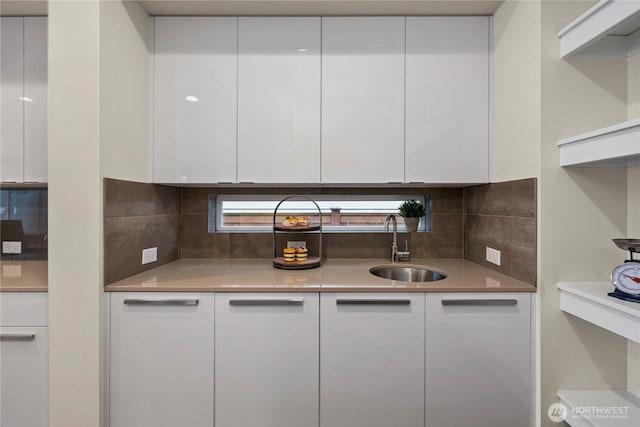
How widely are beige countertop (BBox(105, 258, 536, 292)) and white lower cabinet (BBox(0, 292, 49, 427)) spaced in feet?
1.25

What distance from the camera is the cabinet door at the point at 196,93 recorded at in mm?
1964

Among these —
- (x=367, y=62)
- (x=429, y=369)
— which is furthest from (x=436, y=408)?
(x=367, y=62)

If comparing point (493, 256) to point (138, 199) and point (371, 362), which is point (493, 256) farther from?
point (138, 199)

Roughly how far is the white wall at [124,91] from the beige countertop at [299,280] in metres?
0.59

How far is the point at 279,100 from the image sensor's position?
6.47 ft

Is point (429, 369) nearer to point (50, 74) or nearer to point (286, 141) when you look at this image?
point (286, 141)

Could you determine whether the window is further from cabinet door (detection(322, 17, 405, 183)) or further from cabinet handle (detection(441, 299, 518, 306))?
cabinet handle (detection(441, 299, 518, 306))

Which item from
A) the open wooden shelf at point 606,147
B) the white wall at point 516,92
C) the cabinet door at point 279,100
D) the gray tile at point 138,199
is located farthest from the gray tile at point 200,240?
the open wooden shelf at point 606,147

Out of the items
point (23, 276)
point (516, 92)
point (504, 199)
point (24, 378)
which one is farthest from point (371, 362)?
point (23, 276)

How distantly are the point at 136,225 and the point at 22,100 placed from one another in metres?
0.97

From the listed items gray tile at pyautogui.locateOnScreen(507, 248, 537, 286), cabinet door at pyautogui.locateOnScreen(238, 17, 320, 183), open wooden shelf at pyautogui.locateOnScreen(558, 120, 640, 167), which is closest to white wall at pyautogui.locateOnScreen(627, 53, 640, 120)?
open wooden shelf at pyautogui.locateOnScreen(558, 120, 640, 167)

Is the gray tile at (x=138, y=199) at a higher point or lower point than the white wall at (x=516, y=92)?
lower

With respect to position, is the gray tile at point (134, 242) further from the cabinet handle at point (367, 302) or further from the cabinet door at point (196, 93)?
the cabinet handle at point (367, 302)

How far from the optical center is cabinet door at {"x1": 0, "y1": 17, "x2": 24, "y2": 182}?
1.85 metres
